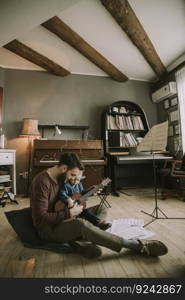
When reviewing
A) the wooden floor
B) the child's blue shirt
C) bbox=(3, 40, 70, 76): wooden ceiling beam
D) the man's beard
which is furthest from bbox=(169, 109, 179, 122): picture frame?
the man's beard

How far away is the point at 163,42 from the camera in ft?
9.78

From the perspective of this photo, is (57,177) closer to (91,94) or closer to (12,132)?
(12,132)

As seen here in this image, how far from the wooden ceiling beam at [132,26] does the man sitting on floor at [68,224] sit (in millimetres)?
2159

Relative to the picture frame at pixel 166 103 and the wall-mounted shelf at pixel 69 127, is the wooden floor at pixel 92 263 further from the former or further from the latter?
the picture frame at pixel 166 103

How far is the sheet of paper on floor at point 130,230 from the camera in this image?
57.7 inches

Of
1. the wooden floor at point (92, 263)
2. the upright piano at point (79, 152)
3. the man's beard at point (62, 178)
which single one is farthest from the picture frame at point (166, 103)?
the man's beard at point (62, 178)

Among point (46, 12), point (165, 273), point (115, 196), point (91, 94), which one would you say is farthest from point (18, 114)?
point (165, 273)

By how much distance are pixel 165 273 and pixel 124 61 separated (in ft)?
11.8

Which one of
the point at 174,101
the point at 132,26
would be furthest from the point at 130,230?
the point at 174,101

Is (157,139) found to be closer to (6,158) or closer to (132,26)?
(132,26)

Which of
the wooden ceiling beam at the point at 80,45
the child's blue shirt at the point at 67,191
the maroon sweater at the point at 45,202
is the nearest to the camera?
the maroon sweater at the point at 45,202

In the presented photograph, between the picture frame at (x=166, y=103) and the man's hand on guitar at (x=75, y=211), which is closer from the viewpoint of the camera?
the man's hand on guitar at (x=75, y=211)

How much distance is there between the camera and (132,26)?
261cm

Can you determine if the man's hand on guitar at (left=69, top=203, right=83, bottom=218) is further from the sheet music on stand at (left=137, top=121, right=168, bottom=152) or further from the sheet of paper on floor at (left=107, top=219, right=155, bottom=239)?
the sheet music on stand at (left=137, top=121, right=168, bottom=152)
